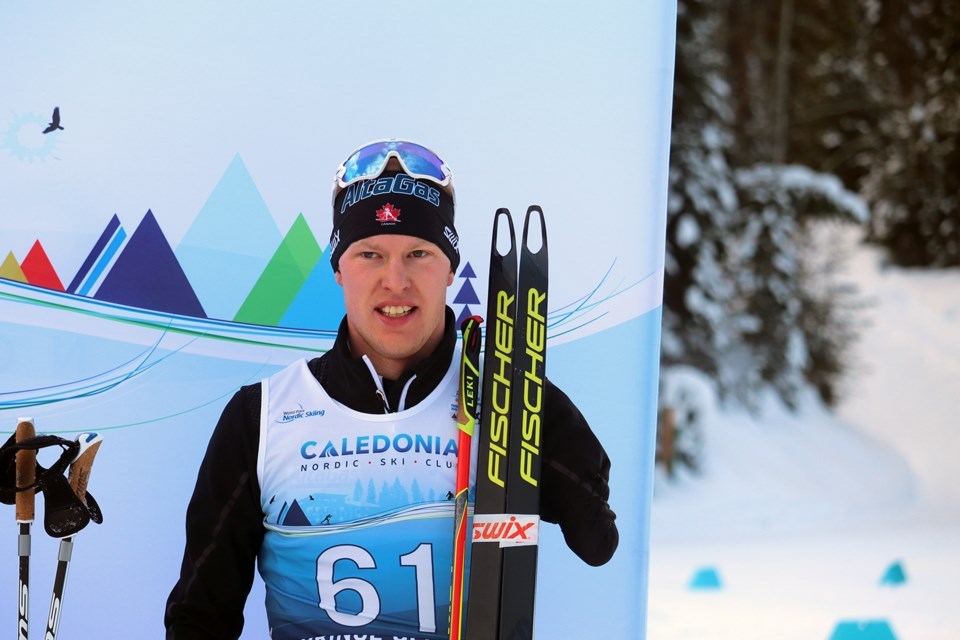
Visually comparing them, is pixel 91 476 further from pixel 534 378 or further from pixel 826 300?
pixel 826 300

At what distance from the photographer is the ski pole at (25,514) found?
7.06 feet

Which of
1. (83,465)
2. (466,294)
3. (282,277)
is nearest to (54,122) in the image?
(282,277)

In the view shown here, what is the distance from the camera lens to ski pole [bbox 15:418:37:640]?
2.15m

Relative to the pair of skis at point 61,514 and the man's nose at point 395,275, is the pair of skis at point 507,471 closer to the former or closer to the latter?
the man's nose at point 395,275

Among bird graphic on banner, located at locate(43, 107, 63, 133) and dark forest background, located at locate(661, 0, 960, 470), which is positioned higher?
dark forest background, located at locate(661, 0, 960, 470)

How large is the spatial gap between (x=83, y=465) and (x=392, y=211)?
833 mm

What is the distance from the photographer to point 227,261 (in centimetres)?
233

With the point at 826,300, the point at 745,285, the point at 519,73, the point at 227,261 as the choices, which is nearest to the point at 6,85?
the point at 227,261

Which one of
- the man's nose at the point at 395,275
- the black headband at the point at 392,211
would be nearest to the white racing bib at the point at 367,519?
the man's nose at the point at 395,275

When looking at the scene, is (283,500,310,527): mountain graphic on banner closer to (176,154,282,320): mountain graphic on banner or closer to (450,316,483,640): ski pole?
(450,316,483,640): ski pole

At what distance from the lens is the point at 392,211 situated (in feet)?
6.80

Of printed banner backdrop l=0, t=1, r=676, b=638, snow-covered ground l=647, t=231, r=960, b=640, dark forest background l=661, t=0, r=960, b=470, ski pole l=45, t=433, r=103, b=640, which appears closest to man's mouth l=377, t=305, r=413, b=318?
printed banner backdrop l=0, t=1, r=676, b=638

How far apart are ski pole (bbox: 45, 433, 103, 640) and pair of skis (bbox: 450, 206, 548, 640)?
79 centimetres

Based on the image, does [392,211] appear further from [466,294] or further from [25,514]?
[25,514]
